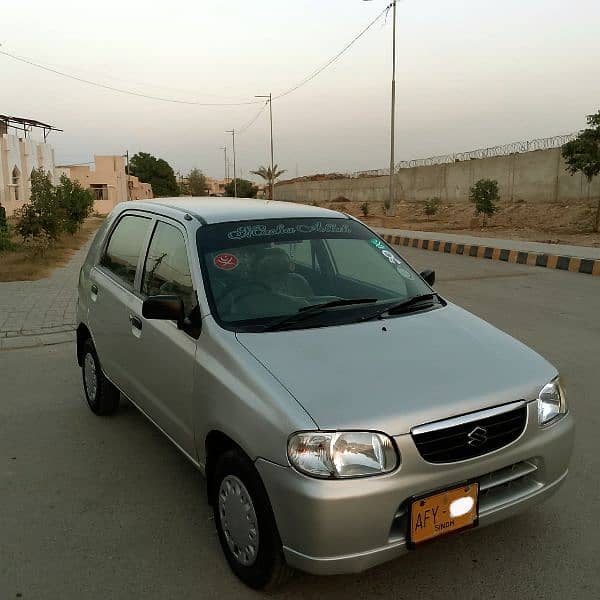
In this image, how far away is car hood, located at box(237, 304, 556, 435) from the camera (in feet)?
7.20

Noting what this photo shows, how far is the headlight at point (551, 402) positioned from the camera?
2.53 metres

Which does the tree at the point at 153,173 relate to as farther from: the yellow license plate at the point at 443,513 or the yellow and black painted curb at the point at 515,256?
the yellow license plate at the point at 443,513

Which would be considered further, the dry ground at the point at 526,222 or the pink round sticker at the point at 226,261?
the dry ground at the point at 526,222

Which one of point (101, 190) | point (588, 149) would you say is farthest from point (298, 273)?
point (101, 190)

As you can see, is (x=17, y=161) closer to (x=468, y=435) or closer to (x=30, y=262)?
(x=30, y=262)

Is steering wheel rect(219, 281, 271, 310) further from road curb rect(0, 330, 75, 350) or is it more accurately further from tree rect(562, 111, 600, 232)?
tree rect(562, 111, 600, 232)

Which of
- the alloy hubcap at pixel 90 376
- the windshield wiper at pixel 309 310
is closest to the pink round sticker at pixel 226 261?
the windshield wiper at pixel 309 310

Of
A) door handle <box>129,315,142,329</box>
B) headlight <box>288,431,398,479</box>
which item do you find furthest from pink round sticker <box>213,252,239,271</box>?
headlight <box>288,431,398,479</box>

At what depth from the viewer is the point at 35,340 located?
6.75 m

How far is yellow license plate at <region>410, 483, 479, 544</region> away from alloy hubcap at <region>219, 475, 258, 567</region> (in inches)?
24.3

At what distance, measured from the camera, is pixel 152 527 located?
298cm

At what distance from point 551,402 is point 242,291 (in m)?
1.50

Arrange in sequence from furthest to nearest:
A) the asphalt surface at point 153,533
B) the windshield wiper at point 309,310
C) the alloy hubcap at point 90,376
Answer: the alloy hubcap at point 90,376
the windshield wiper at point 309,310
the asphalt surface at point 153,533

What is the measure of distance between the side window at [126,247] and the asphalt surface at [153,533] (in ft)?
3.69
